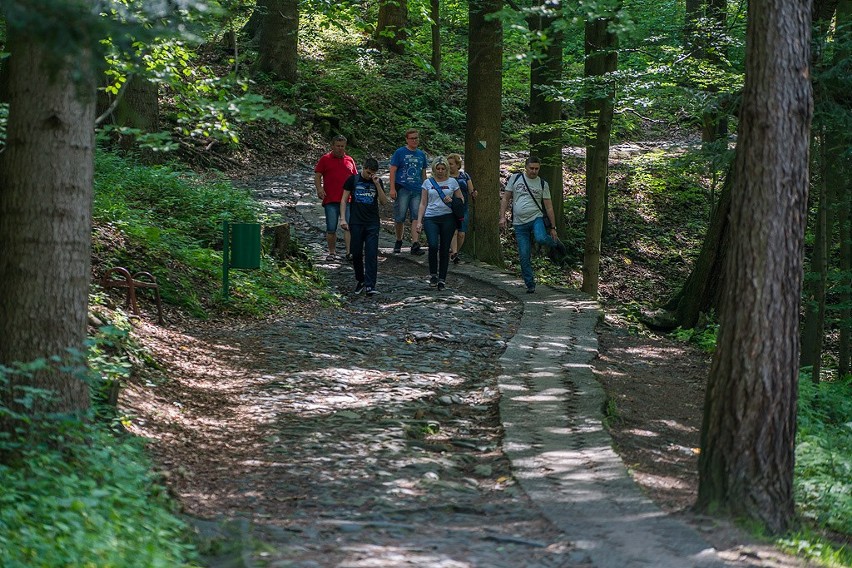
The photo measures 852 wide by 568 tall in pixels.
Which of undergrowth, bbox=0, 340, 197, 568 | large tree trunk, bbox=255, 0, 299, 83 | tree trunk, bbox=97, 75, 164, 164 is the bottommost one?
undergrowth, bbox=0, 340, 197, 568

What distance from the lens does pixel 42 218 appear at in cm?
580

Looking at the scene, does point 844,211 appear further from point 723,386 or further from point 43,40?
point 43,40

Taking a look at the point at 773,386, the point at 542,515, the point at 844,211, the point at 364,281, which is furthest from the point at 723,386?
the point at 844,211

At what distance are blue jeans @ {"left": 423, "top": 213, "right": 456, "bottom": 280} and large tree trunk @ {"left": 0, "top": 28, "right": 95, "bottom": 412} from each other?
832 centimetres

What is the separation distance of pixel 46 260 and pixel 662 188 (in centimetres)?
2447

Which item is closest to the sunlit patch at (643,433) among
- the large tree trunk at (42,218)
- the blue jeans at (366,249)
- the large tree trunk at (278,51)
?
the large tree trunk at (42,218)

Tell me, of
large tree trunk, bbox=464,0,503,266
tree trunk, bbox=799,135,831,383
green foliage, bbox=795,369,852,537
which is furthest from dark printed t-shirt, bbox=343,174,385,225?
green foliage, bbox=795,369,852,537

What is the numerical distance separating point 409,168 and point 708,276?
17.7 ft

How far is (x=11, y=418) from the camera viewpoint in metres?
5.83

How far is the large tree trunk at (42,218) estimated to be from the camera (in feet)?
18.9

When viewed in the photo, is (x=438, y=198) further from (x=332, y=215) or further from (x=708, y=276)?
(x=708, y=276)

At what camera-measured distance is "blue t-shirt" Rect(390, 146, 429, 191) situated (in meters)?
16.1

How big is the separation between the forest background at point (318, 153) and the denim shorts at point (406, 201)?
145 cm

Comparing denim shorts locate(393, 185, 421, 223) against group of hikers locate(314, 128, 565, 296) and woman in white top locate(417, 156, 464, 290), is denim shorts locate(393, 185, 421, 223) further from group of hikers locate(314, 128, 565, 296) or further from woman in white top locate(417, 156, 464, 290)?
woman in white top locate(417, 156, 464, 290)
